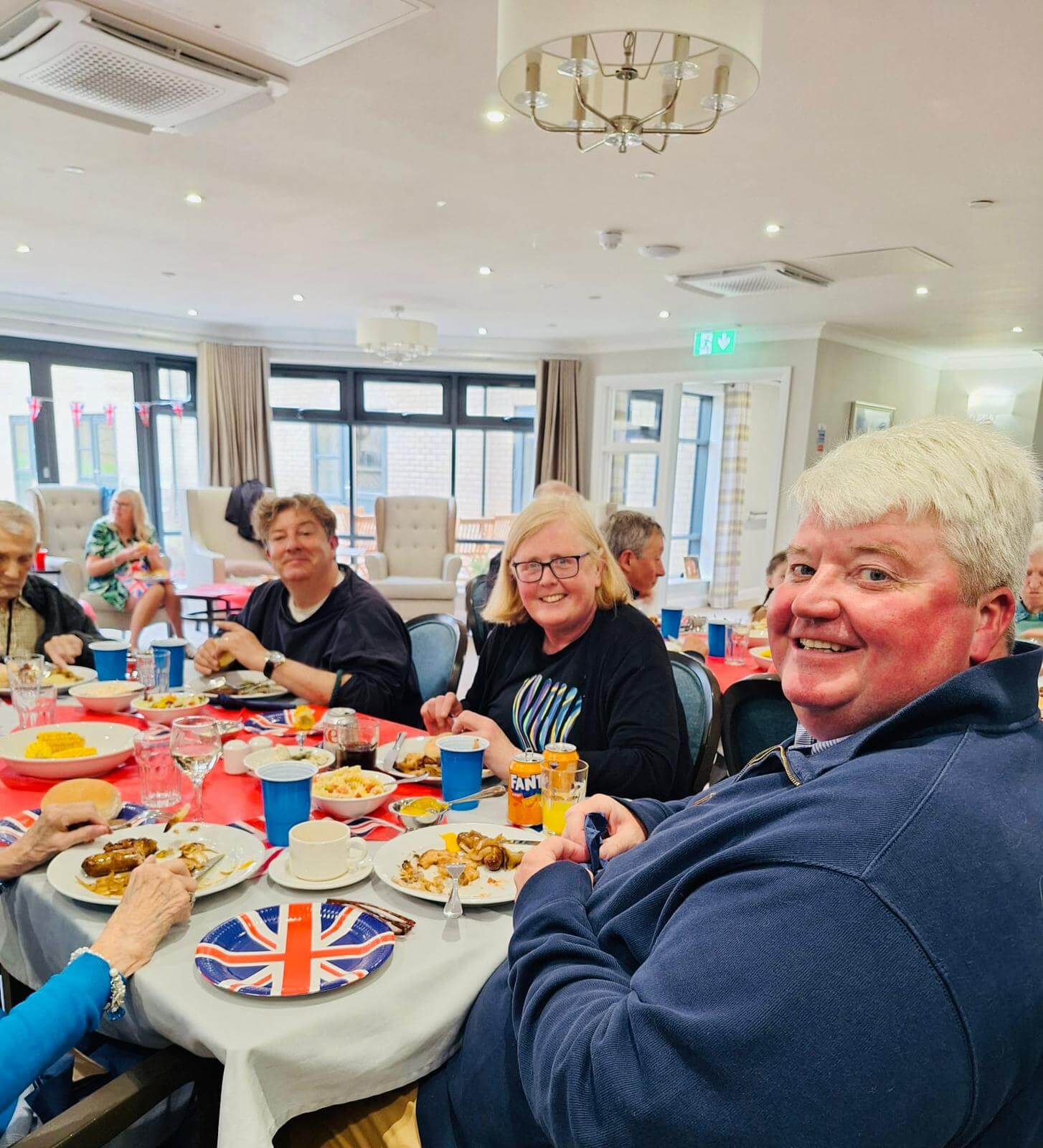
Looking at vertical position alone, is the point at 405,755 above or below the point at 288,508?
below

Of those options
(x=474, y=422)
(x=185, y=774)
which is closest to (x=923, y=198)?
(x=185, y=774)

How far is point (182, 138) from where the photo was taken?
3.21 meters

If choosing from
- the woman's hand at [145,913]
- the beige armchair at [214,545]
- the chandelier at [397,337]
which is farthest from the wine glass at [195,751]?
the beige armchair at [214,545]

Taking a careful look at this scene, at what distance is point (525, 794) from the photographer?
1371 mm

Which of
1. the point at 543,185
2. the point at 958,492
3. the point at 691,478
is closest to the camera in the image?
the point at 958,492

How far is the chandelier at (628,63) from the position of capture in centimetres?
154

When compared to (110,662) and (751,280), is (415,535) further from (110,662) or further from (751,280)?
(110,662)

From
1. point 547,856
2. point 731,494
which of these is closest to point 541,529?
point 547,856

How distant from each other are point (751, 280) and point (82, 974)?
5297 mm

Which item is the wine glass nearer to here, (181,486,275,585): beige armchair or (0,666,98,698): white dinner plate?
(0,666,98,698): white dinner plate

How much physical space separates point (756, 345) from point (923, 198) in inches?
152

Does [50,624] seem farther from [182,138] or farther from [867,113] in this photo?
[867,113]

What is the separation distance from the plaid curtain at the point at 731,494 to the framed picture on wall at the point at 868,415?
1565mm

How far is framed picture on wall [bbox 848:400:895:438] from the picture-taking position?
7.39m
